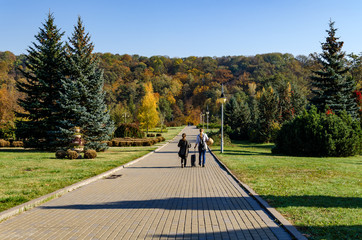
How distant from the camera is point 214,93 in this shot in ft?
370

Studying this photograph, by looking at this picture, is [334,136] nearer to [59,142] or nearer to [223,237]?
[223,237]

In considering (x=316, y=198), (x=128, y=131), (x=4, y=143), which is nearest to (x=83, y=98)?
(x=4, y=143)

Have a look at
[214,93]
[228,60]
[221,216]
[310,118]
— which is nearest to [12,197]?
[221,216]

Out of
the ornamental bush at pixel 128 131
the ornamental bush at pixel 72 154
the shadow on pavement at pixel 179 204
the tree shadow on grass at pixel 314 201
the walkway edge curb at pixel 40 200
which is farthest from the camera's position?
the ornamental bush at pixel 128 131

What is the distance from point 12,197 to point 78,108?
1537 cm

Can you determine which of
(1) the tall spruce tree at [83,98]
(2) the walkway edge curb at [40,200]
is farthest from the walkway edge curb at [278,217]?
(1) the tall spruce tree at [83,98]

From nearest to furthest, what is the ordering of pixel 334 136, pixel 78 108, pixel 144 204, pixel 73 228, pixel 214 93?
pixel 73 228 < pixel 144 204 < pixel 334 136 < pixel 78 108 < pixel 214 93

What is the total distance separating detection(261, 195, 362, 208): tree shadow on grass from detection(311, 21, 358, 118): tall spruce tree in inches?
895

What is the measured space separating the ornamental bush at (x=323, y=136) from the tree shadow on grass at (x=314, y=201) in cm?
1368

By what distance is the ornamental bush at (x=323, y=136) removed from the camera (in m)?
19.5

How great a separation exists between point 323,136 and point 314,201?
1445 cm

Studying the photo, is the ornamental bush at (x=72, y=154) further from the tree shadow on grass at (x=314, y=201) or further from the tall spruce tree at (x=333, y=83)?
the tall spruce tree at (x=333, y=83)

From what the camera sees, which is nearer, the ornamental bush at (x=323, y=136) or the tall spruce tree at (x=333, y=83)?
the ornamental bush at (x=323, y=136)

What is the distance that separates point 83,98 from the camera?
74.6 feet
